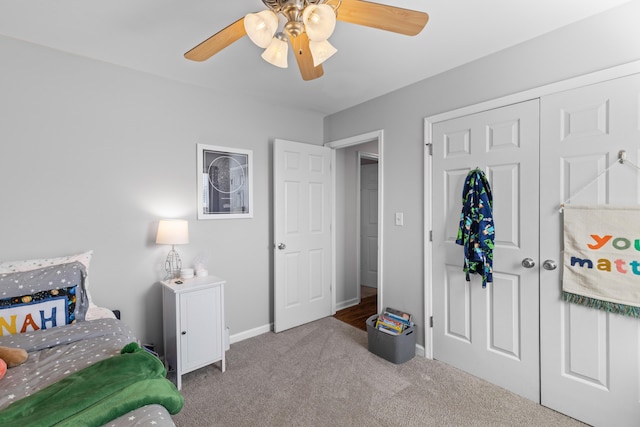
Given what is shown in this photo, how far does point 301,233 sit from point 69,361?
222 centimetres

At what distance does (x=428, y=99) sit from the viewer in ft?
8.46

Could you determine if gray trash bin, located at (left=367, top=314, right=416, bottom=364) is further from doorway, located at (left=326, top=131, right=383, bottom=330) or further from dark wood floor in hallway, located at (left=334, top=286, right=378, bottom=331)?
doorway, located at (left=326, top=131, right=383, bottom=330)

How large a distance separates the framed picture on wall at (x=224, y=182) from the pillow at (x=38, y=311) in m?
1.16

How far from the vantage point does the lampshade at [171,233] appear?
231 cm

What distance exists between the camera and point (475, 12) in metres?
1.73

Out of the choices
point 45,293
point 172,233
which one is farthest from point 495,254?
point 45,293

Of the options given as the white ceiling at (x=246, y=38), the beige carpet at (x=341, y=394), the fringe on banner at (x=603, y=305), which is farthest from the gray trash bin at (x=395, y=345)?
the white ceiling at (x=246, y=38)

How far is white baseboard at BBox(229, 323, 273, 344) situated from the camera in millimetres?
2928

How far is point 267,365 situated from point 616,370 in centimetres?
231

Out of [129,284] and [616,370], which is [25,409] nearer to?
[129,284]

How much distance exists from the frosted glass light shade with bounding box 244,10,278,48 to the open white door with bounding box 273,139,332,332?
1.84m

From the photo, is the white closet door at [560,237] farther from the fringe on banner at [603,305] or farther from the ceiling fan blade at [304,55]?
the ceiling fan blade at [304,55]

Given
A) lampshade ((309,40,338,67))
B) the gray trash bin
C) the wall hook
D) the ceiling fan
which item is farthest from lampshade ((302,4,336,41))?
the gray trash bin

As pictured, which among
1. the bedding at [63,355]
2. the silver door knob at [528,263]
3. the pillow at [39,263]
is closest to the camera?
the bedding at [63,355]
